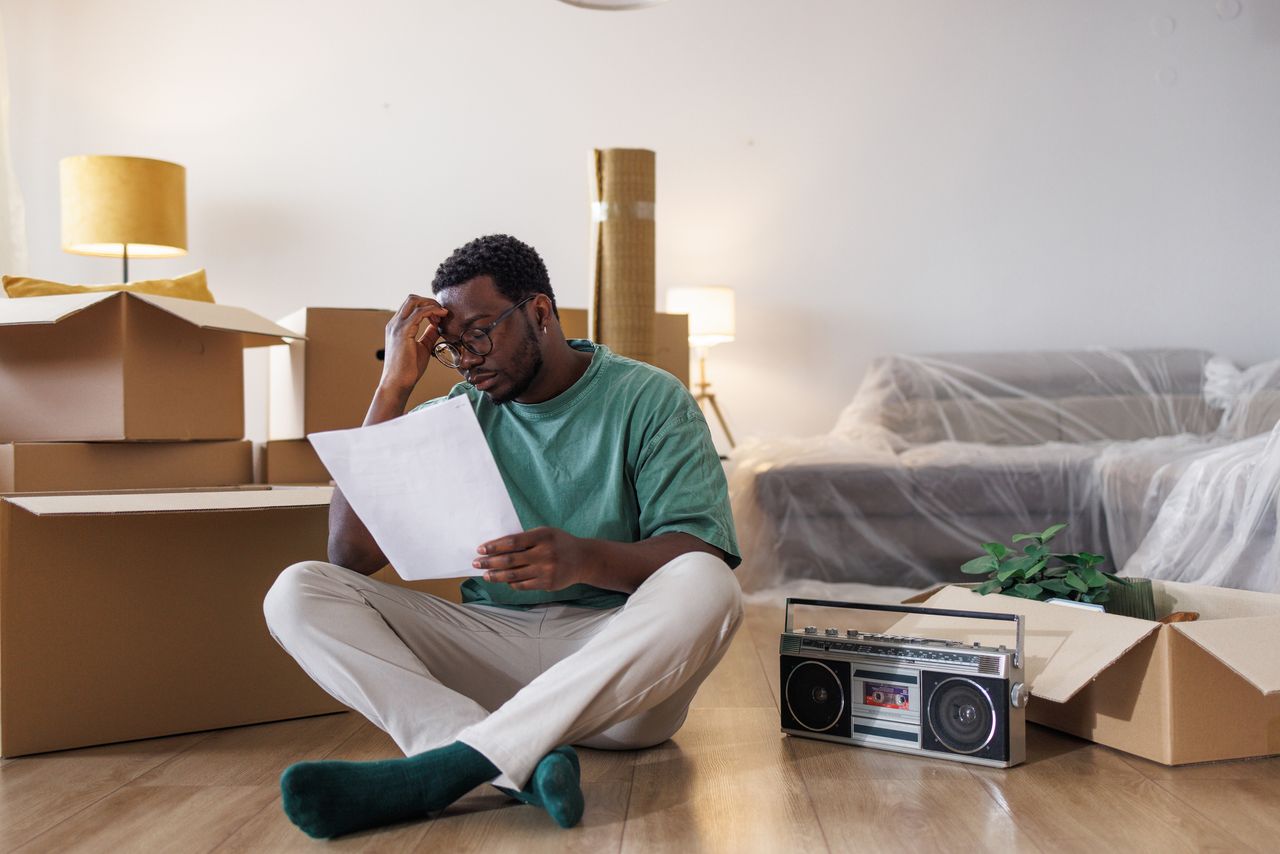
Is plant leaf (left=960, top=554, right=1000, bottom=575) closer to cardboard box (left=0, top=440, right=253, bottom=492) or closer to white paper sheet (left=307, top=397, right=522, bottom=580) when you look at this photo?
white paper sheet (left=307, top=397, right=522, bottom=580)

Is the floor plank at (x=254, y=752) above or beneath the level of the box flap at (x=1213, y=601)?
beneath

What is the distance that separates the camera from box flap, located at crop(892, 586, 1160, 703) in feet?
4.59

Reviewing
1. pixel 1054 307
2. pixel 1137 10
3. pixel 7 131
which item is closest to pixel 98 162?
pixel 7 131

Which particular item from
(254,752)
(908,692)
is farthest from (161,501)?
(908,692)

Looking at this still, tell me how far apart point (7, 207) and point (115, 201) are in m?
0.48

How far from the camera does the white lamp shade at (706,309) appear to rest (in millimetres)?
3754

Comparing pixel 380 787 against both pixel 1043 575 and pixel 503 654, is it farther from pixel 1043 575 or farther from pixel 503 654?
pixel 1043 575

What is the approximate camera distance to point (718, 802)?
4.16 feet

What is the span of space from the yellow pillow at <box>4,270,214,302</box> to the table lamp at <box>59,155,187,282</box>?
0.97 m

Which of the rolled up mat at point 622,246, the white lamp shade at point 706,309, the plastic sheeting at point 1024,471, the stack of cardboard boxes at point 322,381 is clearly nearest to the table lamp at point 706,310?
the white lamp shade at point 706,309

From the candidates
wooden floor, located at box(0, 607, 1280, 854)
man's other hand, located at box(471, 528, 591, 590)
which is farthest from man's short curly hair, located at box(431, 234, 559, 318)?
wooden floor, located at box(0, 607, 1280, 854)

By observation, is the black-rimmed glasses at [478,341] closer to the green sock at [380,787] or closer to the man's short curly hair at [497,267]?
the man's short curly hair at [497,267]

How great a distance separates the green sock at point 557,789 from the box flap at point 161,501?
0.68m

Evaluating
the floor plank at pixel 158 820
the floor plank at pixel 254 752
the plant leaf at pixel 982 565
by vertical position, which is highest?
the plant leaf at pixel 982 565
